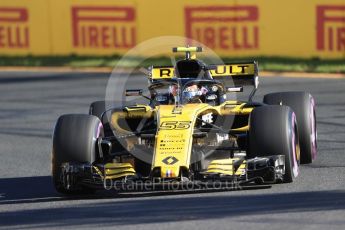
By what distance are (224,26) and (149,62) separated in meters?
1.83

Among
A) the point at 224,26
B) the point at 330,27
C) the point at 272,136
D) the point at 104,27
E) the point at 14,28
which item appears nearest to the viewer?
the point at 272,136

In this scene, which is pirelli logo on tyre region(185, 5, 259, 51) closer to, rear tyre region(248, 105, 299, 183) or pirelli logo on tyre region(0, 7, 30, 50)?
pirelli logo on tyre region(0, 7, 30, 50)

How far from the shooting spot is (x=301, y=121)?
12336 mm

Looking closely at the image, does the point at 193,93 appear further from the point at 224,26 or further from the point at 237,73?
the point at 224,26

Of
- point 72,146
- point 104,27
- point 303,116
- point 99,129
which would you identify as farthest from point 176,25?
point 72,146

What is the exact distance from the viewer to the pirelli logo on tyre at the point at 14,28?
83.8ft

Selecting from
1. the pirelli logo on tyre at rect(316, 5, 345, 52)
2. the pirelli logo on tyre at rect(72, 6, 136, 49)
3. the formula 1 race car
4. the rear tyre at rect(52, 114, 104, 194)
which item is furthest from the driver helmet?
the pirelli logo on tyre at rect(72, 6, 136, 49)

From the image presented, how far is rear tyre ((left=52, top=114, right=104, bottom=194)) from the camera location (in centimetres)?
1109

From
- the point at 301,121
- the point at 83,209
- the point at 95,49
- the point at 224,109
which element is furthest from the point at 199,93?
the point at 95,49

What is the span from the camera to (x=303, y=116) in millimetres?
12391

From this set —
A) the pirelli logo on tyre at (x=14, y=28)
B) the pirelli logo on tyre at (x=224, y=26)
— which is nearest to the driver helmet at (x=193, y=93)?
the pirelli logo on tyre at (x=224, y=26)

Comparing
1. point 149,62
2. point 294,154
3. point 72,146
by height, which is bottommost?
point 294,154

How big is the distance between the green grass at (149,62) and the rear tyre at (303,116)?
952 cm

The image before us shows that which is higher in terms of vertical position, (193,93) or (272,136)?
(193,93)
